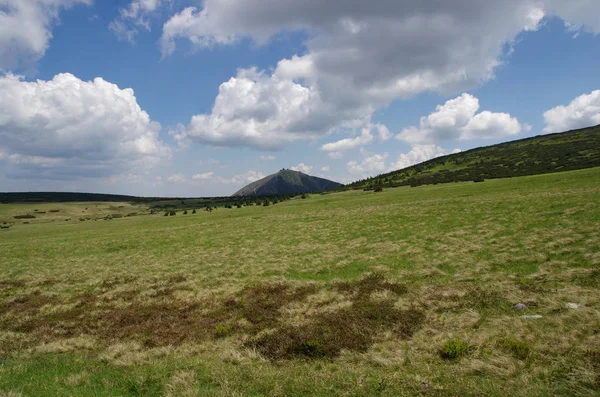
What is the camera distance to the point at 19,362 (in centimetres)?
1242

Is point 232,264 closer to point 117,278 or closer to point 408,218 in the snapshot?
point 117,278

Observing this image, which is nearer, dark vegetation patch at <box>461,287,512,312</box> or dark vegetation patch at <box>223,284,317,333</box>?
dark vegetation patch at <box>461,287,512,312</box>

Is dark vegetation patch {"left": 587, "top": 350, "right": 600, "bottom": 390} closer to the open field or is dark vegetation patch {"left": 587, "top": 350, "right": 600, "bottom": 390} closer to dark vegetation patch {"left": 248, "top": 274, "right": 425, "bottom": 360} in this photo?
the open field

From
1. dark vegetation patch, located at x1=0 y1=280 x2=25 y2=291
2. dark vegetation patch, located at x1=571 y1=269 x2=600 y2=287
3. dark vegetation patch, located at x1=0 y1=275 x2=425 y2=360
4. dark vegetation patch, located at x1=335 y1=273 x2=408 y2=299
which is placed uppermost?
dark vegetation patch, located at x1=571 y1=269 x2=600 y2=287

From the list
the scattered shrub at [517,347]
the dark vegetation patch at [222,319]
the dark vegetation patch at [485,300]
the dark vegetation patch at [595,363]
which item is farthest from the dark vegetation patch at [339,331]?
the dark vegetation patch at [595,363]

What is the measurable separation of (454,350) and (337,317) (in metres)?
5.61

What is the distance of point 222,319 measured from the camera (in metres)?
16.4

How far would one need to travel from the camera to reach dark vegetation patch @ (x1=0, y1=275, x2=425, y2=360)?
41.9ft

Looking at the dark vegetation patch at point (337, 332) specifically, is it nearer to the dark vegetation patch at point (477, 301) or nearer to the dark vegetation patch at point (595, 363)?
the dark vegetation patch at point (477, 301)

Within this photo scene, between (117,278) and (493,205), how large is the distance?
132ft

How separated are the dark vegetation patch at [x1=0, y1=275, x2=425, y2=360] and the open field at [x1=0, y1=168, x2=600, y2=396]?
110 millimetres

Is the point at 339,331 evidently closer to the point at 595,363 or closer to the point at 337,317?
the point at 337,317

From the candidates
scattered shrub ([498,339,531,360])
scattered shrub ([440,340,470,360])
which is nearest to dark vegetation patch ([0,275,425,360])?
scattered shrub ([440,340,470,360])

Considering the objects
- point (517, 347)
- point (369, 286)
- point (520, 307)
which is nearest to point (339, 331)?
point (369, 286)
